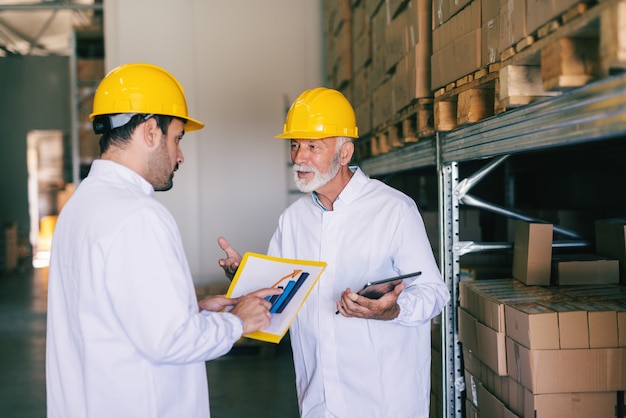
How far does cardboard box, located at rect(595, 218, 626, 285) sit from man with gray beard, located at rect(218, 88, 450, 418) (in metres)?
1.06

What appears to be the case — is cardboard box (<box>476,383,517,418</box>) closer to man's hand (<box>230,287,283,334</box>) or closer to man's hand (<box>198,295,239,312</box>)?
man's hand (<box>230,287,283,334</box>)

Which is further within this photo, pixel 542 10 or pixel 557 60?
pixel 542 10

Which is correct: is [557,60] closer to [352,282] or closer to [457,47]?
[457,47]

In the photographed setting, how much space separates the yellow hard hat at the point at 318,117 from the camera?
2.95m

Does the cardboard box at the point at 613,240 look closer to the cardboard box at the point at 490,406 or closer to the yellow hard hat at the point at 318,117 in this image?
the cardboard box at the point at 490,406

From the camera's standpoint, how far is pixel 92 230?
193 centimetres

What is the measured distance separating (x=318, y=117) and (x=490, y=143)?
877 millimetres

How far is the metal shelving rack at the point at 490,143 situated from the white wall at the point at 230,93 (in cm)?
441

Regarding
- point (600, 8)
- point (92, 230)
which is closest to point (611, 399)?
point (600, 8)

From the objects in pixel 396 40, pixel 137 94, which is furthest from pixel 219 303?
pixel 396 40

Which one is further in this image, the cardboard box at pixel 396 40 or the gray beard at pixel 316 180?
the cardboard box at pixel 396 40

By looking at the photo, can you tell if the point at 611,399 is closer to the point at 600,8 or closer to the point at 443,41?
the point at 600,8

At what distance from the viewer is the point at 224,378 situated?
6.07 metres

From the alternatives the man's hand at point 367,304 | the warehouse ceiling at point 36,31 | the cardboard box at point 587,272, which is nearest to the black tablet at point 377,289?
the man's hand at point 367,304
